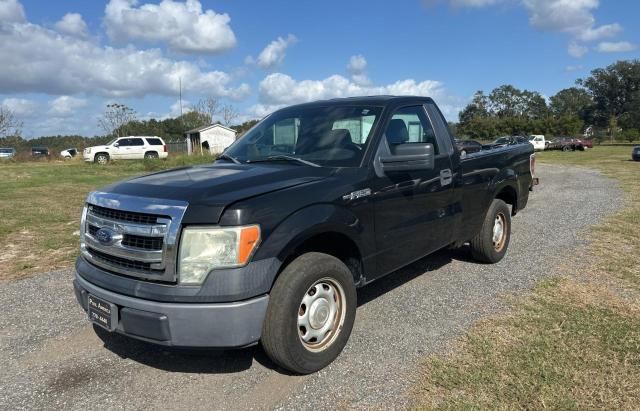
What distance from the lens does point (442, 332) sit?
3.80 m

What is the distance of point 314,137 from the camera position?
3967mm

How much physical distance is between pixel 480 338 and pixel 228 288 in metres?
2.11

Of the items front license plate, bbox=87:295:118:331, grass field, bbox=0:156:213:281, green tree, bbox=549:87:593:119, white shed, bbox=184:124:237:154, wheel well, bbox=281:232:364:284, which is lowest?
grass field, bbox=0:156:213:281

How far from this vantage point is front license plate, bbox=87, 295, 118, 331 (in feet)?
9.51

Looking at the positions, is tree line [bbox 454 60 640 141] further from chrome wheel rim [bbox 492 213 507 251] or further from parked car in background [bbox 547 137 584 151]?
chrome wheel rim [bbox 492 213 507 251]

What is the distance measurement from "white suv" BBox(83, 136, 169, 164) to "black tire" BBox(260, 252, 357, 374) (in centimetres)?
2888

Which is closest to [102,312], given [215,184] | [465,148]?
[215,184]

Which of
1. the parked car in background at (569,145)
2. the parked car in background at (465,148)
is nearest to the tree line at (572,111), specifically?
the parked car in background at (569,145)

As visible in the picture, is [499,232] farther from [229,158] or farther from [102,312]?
[102,312]

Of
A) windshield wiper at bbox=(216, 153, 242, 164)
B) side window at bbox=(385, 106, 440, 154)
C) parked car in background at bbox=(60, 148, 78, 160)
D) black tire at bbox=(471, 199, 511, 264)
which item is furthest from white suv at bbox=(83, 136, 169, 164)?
side window at bbox=(385, 106, 440, 154)

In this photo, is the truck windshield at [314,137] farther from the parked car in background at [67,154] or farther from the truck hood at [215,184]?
the parked car in background at [67,154]

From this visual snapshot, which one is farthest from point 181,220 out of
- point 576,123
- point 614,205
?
point 576,123

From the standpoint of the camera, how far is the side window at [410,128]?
3.98 metres

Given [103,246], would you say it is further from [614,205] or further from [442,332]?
[614,205]
